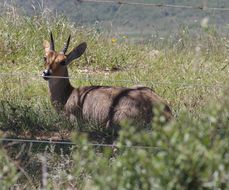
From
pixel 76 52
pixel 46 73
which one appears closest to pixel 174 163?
pixel 46 73

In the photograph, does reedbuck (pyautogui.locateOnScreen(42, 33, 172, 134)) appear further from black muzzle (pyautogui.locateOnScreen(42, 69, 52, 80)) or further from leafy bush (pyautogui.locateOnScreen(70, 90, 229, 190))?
leafy bush (pyautogui.locateOnScreen(70, 90, 229, 190))

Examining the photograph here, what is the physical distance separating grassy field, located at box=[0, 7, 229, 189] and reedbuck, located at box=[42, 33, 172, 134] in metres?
0.19

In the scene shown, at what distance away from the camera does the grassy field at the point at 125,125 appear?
477 cm

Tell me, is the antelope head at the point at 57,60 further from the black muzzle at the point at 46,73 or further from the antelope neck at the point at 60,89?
the antelope neck at the point at 60,89

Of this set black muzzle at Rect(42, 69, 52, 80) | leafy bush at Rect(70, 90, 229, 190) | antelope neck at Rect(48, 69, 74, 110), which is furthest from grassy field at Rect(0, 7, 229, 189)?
black muzzle at Rect(42, 69, 52, 80)

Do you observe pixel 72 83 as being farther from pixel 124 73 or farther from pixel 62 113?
pixel 62 113

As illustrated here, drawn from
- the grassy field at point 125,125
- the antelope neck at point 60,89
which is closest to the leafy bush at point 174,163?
the grassy field at point 125,125

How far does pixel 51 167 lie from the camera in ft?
24.2

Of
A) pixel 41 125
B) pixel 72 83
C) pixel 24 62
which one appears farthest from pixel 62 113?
pixel 24 62

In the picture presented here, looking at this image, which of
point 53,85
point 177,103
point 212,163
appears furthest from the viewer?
point 53,85

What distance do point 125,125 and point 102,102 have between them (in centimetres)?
489

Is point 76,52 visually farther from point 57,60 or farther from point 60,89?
point 60,89

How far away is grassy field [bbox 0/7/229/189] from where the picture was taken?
15.7ft

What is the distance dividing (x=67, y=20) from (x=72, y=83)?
2721mm
